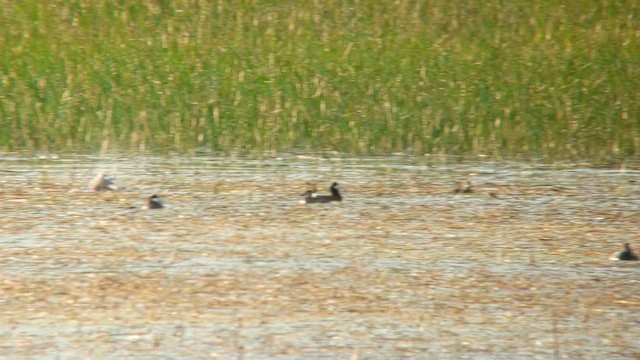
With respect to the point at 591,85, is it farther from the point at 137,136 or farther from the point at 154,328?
the point at 154,328

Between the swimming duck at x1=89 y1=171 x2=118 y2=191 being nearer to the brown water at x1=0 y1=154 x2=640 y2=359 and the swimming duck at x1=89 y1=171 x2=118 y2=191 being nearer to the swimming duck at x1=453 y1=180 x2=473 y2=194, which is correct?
the brown water at x1=0 y1=154 x2=640 y2=359

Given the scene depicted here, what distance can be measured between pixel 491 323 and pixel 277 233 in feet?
8.78

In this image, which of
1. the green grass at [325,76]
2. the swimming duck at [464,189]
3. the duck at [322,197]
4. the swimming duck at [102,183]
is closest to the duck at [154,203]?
the swimming duck at [102,183]

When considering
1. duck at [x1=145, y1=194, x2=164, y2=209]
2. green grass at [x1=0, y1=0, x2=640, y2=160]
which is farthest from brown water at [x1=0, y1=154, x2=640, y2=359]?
green grass at [x1=0, y1=0, x2=640, y2=160]

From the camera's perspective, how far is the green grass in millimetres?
13766

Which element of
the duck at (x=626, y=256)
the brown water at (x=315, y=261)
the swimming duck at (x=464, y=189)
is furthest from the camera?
the swimming duck at (x=464, y=189)

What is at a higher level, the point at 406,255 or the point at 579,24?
the point at 579,24

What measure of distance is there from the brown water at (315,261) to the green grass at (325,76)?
4.90ft

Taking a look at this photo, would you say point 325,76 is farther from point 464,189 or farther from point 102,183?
point 102,183

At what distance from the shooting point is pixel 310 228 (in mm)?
9211

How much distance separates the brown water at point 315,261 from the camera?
20.1 ft

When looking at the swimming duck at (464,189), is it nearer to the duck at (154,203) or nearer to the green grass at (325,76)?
the duck at (154,203)

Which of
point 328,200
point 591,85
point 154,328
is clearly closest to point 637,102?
point 591,85

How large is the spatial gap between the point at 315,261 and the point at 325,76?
26.2ft
